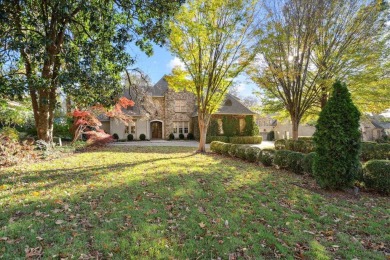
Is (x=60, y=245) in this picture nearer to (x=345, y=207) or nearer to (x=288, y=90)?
(x=345, y=207)

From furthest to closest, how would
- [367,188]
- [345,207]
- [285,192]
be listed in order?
[367,188], [285,192], [345,207]

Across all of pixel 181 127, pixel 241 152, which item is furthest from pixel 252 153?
pixel 181 127

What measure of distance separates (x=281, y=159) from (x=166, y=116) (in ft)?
68.1

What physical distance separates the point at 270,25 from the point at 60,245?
14.5 m

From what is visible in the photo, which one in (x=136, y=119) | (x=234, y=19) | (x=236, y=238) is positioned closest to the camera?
(x=236, y=238)

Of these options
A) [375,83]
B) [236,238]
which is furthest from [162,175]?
[375,83]

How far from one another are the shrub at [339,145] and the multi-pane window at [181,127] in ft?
75.4

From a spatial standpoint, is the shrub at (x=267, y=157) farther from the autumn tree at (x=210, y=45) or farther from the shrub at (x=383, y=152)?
the shrub at (x=383, y=152)

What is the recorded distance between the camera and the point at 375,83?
13906 millimetres

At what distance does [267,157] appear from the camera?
33.0ft

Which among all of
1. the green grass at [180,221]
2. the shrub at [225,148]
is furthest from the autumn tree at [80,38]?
the shrub at [225,148]

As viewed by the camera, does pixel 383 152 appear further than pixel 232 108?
No

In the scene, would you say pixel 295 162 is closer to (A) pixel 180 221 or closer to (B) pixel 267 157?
(B) pixel 267 157

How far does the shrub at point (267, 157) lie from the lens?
9934 mm
